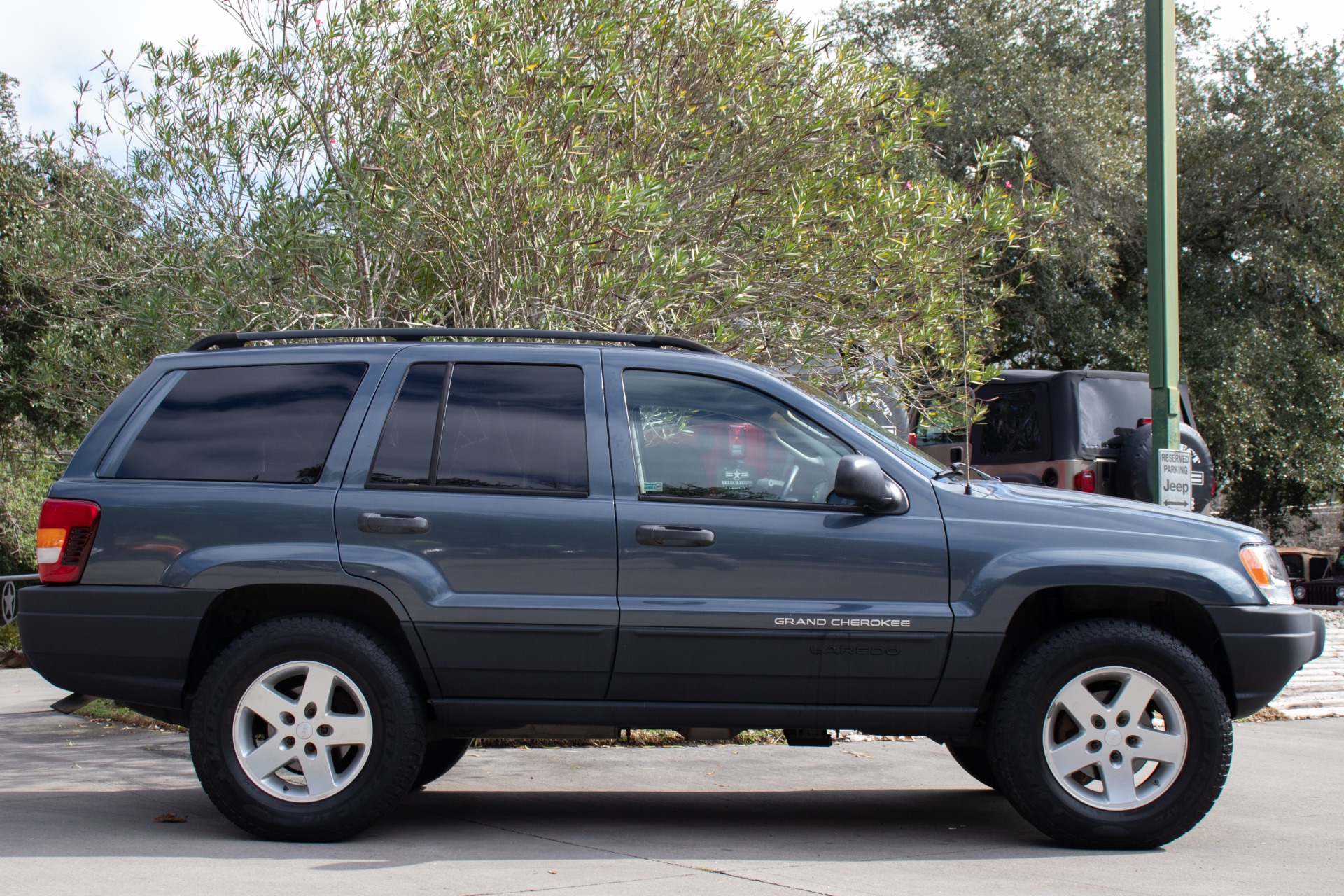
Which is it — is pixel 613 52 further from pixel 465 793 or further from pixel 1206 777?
pixel 1206 777

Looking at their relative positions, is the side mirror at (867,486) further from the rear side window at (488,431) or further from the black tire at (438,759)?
the black tire at (438,759)

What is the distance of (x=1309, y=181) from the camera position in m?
19.5

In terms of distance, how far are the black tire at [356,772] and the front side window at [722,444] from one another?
1220 millimetres

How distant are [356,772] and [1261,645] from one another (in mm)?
3375

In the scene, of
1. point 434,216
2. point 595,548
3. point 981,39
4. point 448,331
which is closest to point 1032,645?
point 595,548

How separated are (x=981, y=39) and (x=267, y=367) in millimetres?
17397

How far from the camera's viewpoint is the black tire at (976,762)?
238 inches

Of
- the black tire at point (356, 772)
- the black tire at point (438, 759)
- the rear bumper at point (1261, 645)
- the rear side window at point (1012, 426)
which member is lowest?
the black tire at point (438, 759)

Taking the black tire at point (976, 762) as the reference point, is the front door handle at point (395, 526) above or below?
above

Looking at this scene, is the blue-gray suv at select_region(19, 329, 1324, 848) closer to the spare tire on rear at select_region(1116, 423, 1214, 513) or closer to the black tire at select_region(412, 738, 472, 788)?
the black tire at select_region(412, 738, 472, 788)

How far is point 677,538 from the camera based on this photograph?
4.74 meters

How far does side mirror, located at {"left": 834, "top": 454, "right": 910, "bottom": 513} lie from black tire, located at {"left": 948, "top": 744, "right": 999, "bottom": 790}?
1716 millimetres

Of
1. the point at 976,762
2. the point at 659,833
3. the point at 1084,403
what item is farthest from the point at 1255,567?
the point at 1084,403

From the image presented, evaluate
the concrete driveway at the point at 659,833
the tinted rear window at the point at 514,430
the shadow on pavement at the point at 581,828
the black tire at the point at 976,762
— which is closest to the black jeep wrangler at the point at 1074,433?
the concrete driveway at the point at 659,833
